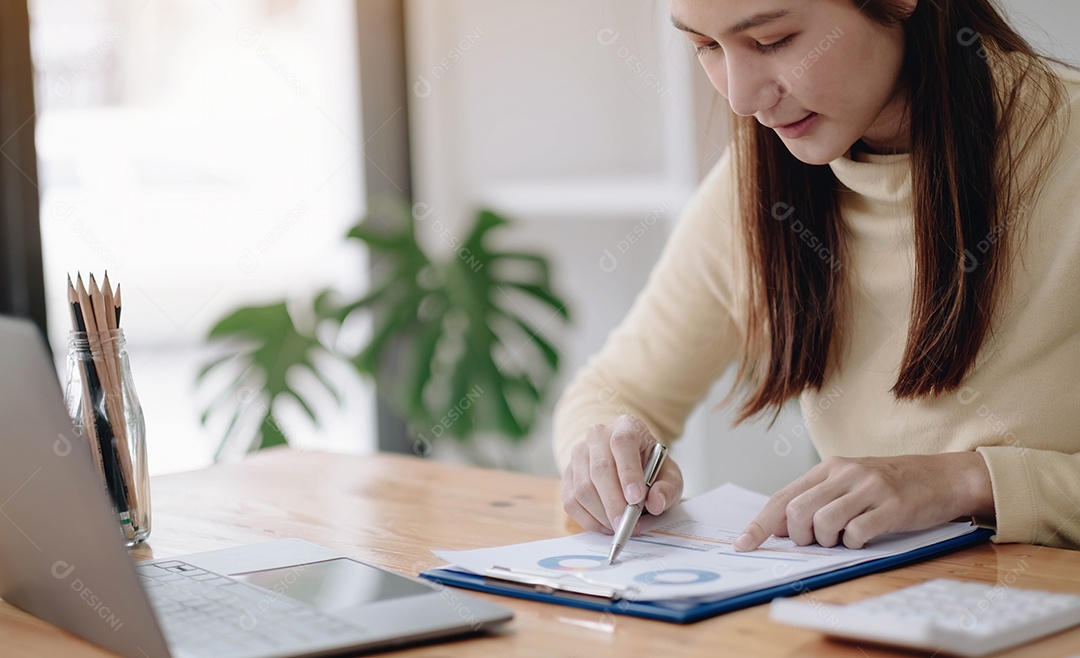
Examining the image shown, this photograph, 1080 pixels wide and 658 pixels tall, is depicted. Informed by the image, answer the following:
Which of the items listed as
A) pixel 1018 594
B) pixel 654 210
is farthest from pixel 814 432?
pixel 654 210

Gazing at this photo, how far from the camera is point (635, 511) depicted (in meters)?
1.04

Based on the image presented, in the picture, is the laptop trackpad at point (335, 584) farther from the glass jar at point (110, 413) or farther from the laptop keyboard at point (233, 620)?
the glass jar at point (110, 413)

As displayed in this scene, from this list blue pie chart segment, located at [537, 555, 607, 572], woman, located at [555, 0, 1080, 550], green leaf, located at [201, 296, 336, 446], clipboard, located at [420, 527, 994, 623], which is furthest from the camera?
green leaf, located at [201, 296, 336, 446]

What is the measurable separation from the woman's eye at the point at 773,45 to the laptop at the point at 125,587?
63 centimetres

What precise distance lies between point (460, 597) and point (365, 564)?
0.45 feet

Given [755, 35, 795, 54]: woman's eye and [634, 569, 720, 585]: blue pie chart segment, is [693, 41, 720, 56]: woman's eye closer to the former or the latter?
[755, 35, 795, 54]: woman's eye

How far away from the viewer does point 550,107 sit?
2963mm

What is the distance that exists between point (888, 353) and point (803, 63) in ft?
1.24

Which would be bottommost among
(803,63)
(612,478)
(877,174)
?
(612,478)

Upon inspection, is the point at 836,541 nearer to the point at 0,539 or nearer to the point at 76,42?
the point at 0,539

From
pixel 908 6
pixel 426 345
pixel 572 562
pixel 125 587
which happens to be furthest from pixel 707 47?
pixel 426 345

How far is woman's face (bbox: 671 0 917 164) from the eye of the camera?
43.8 inches

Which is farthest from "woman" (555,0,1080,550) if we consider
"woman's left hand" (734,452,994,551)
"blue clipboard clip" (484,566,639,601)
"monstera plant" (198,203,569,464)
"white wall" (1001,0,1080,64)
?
"monstera plant" (198,203,569,464)

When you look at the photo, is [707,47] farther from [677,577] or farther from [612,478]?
[677,577]
